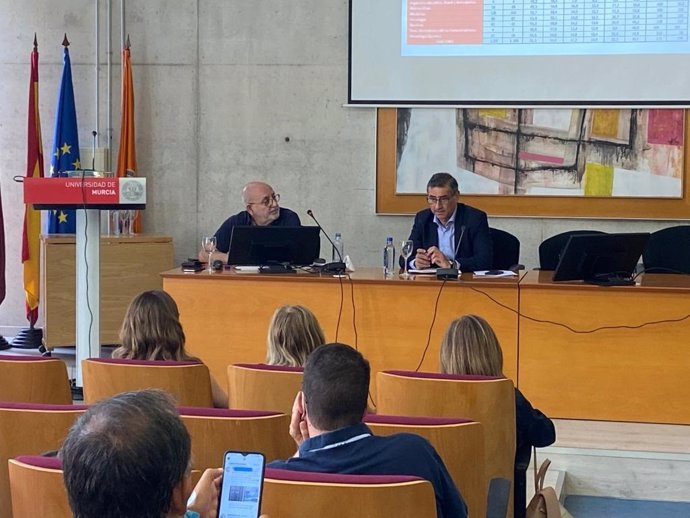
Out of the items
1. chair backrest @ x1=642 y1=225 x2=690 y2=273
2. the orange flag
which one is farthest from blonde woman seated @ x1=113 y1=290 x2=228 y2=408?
the orange flag

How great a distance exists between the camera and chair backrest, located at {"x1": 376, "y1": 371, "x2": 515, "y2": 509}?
2.92m

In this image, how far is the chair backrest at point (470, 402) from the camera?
2.92 m

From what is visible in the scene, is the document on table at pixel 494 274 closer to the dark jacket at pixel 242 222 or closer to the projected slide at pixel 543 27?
the dark jacket at pixel 242 222

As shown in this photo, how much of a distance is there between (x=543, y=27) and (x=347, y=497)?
5.49 meters

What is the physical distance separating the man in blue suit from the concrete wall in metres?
1.28

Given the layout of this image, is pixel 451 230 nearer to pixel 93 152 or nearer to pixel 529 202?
pixel 529 202

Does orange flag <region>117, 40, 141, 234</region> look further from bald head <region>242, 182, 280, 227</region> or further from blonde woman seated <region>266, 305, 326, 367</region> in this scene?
blonde woman seated <region>266, 305, 326, 367</region>

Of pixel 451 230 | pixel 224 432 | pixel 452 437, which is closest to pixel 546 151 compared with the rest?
pixel 451 230

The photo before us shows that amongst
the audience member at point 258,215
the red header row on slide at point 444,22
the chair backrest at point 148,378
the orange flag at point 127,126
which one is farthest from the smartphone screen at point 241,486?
the orange flag at point 127,126

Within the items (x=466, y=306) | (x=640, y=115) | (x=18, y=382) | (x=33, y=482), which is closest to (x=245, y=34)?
(x=640, y=115)

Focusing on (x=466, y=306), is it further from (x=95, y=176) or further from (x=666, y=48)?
(x=666, y=48)

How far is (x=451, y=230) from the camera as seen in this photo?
19.2ft

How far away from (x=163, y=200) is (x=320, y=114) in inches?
53.3

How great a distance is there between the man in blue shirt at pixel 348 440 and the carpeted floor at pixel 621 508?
7.22 feet
